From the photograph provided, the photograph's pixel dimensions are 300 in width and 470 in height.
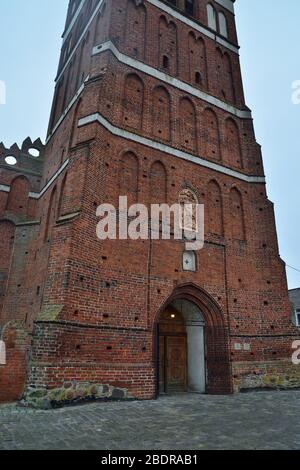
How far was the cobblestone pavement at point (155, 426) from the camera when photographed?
4.47 metres

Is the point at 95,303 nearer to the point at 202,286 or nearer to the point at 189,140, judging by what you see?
the point at 202,286

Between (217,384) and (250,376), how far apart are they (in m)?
1.19

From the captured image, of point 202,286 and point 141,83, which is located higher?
point 141,83

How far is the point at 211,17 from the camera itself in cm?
1698

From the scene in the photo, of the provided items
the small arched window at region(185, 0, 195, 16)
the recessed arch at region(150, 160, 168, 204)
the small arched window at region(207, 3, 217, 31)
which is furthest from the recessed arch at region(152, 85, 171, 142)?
the small arched window at region(207, 3, 217, 31)

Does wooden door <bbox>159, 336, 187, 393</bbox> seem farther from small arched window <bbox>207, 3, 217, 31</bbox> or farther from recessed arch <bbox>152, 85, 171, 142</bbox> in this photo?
small arched window <bbox>207, 3, 217, 31</bbox>

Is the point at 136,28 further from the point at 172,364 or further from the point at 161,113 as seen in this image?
the point at 172,364

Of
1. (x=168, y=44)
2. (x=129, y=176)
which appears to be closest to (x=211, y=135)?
(x=168, y=44)

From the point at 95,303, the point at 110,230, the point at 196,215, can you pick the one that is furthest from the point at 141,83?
the point at 95,303

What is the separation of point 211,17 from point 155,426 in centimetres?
1920

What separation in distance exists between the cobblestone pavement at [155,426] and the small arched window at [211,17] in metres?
17.6

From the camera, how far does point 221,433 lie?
5.09 metres

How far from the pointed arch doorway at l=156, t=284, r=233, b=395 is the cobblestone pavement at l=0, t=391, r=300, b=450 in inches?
89.3

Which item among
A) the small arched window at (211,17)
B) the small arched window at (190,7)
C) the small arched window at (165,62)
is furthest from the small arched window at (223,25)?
the small arched window at (165,62)
